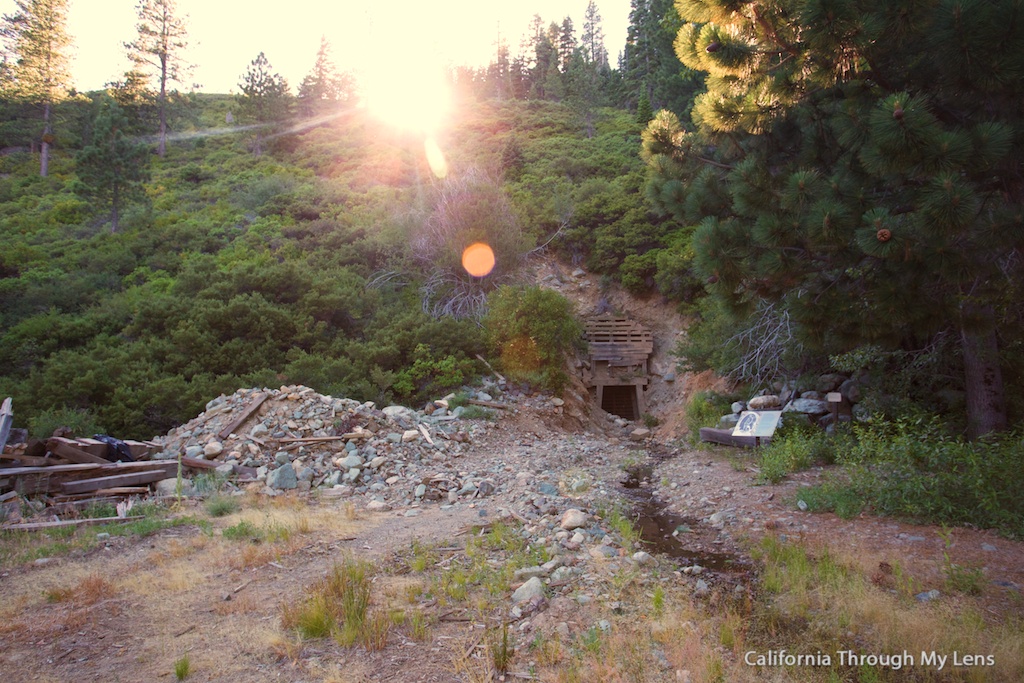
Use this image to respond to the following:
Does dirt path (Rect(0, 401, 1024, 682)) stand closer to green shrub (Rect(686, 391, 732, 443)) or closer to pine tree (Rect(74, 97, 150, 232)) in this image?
green shrub (Rect(686, 391, 732, 443))

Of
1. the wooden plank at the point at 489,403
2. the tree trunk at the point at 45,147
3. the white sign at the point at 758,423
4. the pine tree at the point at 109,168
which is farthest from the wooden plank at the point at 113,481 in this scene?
the tree trunk at the point at 45,147

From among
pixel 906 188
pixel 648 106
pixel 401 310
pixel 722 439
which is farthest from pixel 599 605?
pixel 648 106

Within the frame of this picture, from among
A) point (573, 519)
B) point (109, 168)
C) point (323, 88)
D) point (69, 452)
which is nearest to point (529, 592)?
point (573, 519)

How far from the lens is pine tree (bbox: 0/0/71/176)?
34.9 m

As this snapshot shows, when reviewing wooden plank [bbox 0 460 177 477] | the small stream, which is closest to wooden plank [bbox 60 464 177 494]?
wooden plank [bbox 0 460 177 477]

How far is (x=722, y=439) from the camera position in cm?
1110

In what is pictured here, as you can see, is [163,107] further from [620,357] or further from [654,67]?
[620,357]

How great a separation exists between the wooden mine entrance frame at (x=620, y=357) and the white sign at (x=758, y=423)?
29.9 ft

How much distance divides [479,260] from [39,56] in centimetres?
3656

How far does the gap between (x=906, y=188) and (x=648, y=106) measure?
3870cm

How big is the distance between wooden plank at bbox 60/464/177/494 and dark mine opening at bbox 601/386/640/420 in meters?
15.3

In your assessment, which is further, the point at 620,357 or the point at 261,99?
the point at 261,99

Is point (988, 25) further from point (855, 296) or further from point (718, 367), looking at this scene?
point (718, 367)

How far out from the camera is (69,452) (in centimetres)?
832
